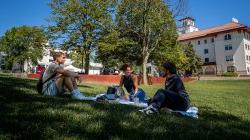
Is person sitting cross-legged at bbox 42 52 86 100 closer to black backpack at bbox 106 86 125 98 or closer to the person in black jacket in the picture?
black backpack at bbox 106 86 125 98

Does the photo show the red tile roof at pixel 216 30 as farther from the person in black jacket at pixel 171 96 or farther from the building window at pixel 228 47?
the person in black jacket at pixel 171 96

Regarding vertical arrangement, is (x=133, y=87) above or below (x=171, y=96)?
above

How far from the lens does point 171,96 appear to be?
7.82 metres

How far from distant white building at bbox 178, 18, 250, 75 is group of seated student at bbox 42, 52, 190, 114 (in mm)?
74905

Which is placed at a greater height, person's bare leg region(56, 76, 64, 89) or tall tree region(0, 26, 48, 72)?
tall tree region(0, 26, 48, 72)

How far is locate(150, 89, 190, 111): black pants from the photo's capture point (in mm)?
7629

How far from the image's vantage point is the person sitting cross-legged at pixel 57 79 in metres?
9.90

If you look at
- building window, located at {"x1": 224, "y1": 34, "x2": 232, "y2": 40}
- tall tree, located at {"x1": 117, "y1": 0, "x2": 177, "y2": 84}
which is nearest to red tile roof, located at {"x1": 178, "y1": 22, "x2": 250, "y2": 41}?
building window, located at {"x1": 224, "y1": 34, "x2": 232, "y2": 40}

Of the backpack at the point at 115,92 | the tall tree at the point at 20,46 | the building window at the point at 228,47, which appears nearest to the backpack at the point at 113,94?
the backpack at the point at 115,92

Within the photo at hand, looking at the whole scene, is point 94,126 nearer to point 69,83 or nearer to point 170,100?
point 170,100

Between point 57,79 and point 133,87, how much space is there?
3459mm

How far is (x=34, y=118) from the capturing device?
218 inches

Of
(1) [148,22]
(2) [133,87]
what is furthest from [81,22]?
(2) [133,87]

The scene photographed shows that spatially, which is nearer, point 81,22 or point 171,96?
point 171,96
